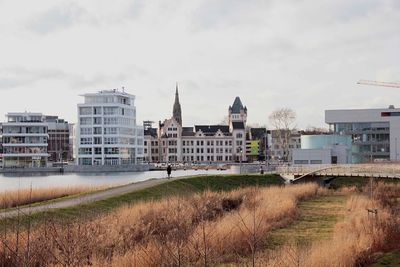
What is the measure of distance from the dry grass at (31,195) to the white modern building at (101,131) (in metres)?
80.7

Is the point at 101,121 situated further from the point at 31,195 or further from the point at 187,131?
the point at 31,195

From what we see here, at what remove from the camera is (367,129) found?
9875 cm

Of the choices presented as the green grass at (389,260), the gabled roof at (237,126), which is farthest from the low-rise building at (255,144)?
the green grass at (389,260)

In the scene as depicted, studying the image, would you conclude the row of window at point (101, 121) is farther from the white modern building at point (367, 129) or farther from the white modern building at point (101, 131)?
the white modern building at point (367, 129)

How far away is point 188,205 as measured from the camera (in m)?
24.1

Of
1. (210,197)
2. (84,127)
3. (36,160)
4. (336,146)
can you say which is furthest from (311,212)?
(36,160)

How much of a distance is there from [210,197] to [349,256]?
14109mm

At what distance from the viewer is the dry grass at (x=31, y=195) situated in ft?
87.4

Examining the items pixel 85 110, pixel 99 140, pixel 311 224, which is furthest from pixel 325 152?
pixel 311 224

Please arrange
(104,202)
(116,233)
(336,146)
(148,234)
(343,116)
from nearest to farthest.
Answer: (116,233), (148,234), (104,202), (336,146), (343,116)

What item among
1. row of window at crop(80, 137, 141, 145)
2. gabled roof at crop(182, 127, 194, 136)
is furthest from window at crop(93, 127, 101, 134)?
gabled roof at crop(182, 127, 194, 136)

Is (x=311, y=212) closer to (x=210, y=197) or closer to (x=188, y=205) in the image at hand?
(x=210, y=197)

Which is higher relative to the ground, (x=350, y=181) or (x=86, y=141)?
(x=86, y=141)

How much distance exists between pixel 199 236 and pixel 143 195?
48.6 ft
